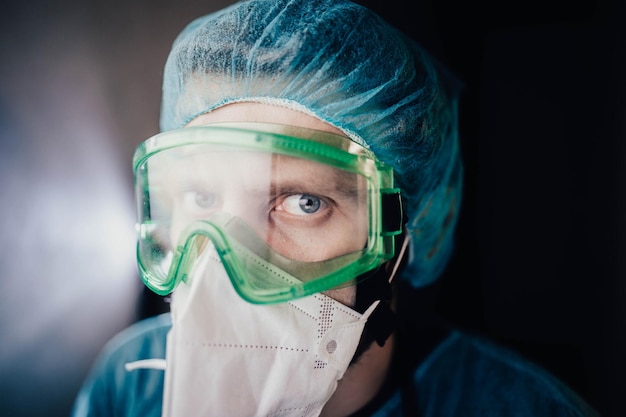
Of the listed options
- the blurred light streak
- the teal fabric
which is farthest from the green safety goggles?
the teal fabric

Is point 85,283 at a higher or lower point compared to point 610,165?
lower

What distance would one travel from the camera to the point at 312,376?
2.75 feet

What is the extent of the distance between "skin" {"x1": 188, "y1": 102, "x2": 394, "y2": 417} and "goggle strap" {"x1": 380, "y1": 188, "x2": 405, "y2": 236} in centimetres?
15

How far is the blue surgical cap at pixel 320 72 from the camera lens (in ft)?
2.83

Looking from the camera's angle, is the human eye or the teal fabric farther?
the teal fabric

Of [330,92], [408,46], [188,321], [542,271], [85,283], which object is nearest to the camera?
[188,321]

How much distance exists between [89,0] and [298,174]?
70 cm

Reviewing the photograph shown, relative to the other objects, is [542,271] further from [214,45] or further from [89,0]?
[89,0]

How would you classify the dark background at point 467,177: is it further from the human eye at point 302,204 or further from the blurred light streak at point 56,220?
the human eye at point 302,204

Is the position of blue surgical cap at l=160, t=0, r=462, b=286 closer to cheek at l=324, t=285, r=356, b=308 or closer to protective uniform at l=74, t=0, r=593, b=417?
protective uniform at l=74, t=0, r=593, b=417

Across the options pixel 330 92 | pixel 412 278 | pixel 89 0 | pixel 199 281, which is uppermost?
pixel 89 0

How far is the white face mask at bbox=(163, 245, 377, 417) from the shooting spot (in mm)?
763

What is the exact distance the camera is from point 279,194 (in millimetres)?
849

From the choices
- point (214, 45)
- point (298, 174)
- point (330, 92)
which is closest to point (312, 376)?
point (298, 174)
